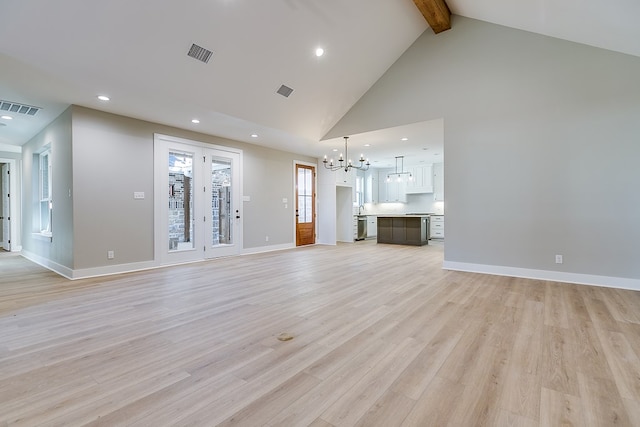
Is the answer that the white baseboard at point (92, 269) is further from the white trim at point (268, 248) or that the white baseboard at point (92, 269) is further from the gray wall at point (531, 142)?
the gray wall at point (531, 142)

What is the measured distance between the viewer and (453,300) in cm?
350

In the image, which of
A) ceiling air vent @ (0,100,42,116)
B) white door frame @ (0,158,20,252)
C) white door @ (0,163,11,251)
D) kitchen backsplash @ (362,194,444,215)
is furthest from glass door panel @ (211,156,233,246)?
white door @ (0,163,11,251)

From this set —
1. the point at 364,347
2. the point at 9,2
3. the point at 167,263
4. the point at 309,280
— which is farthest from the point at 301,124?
the point at 364,347

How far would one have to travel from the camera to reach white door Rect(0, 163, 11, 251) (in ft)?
27.2

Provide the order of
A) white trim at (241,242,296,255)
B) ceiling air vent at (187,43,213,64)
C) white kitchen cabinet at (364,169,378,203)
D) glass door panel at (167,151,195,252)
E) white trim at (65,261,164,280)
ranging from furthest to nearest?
white kitchen cabinet at (364,169,378,203)
white trim at (241,242,296,255)
glass door panel at (167,151,195,252)
white trim at (65,261,164,280)
ceiling air vent at (187,43,213,64)

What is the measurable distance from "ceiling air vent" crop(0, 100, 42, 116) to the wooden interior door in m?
5.59

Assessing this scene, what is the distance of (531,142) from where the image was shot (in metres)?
4.65

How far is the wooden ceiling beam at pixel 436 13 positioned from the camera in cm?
462

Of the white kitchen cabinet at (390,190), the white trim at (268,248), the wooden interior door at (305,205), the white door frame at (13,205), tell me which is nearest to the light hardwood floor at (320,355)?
the white trim at (268,248)

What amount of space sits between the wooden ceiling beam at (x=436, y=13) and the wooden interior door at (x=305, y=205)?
4.82 metres

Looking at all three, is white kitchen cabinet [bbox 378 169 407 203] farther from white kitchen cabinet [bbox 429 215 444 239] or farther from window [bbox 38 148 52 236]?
window [bbox 38 148 52 236]

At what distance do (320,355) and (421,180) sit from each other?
9548 mm

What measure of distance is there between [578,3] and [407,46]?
268cm

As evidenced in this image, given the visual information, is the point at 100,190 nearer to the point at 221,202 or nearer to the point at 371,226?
the point at 221,202
